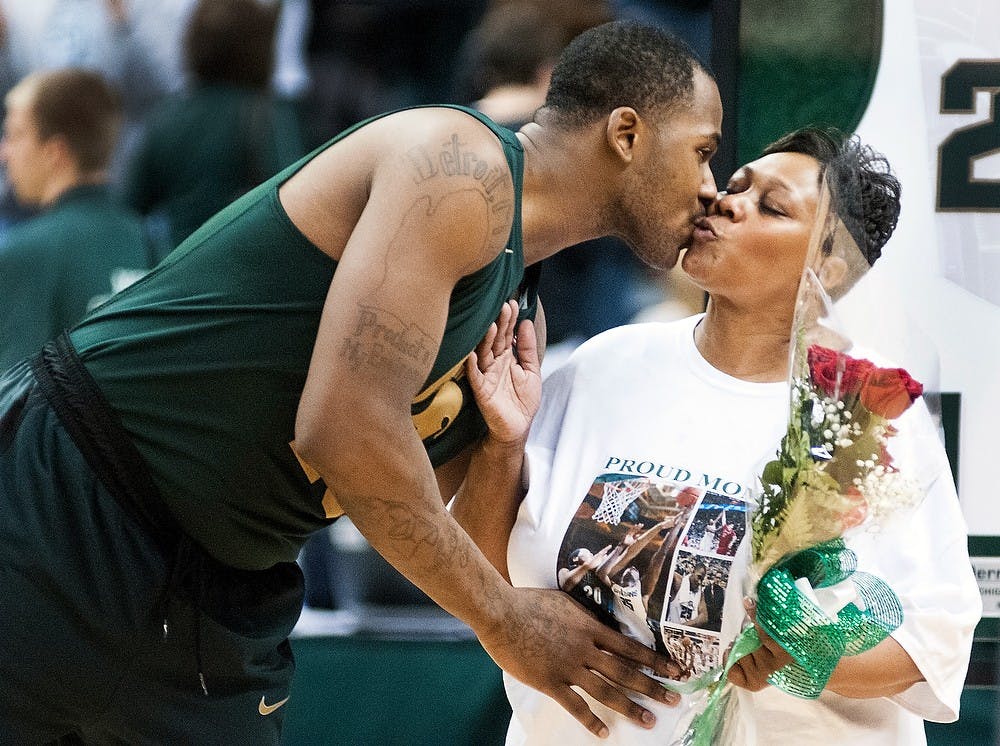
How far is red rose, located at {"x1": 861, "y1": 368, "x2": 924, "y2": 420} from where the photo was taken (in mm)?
2129

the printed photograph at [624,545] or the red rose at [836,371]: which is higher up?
the red rose at [836,371]

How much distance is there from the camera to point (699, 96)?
2348 millimetres

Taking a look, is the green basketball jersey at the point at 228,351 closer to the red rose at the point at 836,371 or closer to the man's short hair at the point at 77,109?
the red rose at the point at 836,371

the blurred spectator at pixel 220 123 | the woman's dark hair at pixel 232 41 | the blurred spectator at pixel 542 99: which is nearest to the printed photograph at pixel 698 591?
the blurred spectator at pixel 542 99

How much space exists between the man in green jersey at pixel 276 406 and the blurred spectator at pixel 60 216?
1.60m

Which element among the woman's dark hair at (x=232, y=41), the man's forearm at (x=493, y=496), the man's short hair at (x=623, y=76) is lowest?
the man's forearm at (x=493, y=496)

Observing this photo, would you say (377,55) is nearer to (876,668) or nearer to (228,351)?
(228,351)

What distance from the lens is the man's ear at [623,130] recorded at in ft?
7.49

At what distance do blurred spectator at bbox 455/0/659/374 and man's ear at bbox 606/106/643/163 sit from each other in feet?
3.90

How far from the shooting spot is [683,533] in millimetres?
2342

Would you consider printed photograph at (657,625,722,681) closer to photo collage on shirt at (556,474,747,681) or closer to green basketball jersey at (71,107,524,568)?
photo collage on shirt at (556,474,747,681)

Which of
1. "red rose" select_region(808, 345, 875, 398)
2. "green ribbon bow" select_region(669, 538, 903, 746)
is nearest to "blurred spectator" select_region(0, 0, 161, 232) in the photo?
"red rose" select_region(808, 345, 875, 398)

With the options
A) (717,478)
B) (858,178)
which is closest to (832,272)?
(858,178)

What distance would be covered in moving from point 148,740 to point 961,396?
1774 mm
